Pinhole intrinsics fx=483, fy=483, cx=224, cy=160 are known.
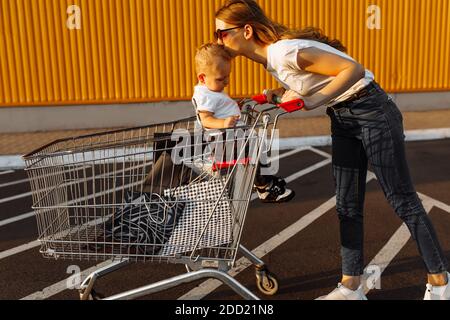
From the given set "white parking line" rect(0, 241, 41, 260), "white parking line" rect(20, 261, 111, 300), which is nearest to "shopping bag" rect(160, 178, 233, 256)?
"white parking line" rect(20, 261, 111, 300)

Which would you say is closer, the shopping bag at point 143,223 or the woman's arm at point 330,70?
the woman's arm at point 330,70

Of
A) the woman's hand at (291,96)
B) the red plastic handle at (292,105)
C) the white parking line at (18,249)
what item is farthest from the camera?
the white parking line at (18,249)

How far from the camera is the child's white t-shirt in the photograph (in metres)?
2.97

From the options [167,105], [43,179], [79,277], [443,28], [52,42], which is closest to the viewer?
[43,179]

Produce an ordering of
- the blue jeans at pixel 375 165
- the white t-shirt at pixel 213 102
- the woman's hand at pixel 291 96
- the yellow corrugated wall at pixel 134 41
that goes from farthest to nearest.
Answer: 1. the yellow corrugated wall at pixel 134 41
2. the white t-shirt at pixel 213 102
3. the blue jeans at pixel 375 165
4. the woman's hand at pixel 291 96

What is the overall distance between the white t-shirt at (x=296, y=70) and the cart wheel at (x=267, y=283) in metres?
1.30

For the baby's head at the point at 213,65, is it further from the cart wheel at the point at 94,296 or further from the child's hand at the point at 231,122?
the cart wheel at the point at 94,296

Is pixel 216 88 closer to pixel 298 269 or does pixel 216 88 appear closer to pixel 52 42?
pixel 298 269

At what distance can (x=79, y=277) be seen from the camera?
11.9 ft

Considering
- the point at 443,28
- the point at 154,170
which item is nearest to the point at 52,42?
the point at 154,170

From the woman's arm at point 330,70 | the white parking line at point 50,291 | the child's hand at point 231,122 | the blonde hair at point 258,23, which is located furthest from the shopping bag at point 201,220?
the white parking line at point 50,291

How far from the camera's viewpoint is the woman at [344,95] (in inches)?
99.2

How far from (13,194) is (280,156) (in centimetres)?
371

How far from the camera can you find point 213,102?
9.75 ft
